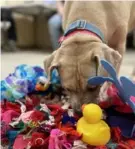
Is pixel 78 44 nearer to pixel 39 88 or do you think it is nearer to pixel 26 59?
pixel 39 88

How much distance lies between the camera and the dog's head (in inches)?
68.2

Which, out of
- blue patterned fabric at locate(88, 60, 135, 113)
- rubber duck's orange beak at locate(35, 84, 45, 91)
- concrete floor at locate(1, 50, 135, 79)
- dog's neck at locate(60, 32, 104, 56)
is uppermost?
dog's neck at locate(60, 32, 104, 56)

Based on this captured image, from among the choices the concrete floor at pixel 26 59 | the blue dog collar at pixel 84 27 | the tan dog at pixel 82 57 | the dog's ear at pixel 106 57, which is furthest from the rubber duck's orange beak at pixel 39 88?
the concrete floor at pixel 26 59

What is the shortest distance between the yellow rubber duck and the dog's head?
0.66ft

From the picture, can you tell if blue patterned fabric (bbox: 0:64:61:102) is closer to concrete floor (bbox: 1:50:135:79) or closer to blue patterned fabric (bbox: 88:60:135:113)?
blue patterned fabric (bbox: 88:60:135:113)

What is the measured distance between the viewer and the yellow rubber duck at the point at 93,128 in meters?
1.47

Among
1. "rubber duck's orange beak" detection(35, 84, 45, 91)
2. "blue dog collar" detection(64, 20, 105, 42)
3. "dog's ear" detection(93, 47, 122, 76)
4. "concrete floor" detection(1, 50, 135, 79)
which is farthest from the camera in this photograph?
"concrete floor" detection(1, 50, 135, 79)

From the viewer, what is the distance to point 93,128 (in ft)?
4.91

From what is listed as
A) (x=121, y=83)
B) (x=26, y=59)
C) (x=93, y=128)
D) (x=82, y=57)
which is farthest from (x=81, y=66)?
(x=26, y=59)

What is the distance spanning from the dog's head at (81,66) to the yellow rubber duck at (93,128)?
201 mm

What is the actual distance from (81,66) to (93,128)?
367mm

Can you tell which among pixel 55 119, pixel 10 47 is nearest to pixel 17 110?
pixel 55 119

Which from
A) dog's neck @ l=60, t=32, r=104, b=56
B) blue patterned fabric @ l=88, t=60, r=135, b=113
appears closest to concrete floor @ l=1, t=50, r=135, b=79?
dog's neck @ l=60, t=32, r=104, b=56

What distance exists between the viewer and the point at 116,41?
7.27ft
